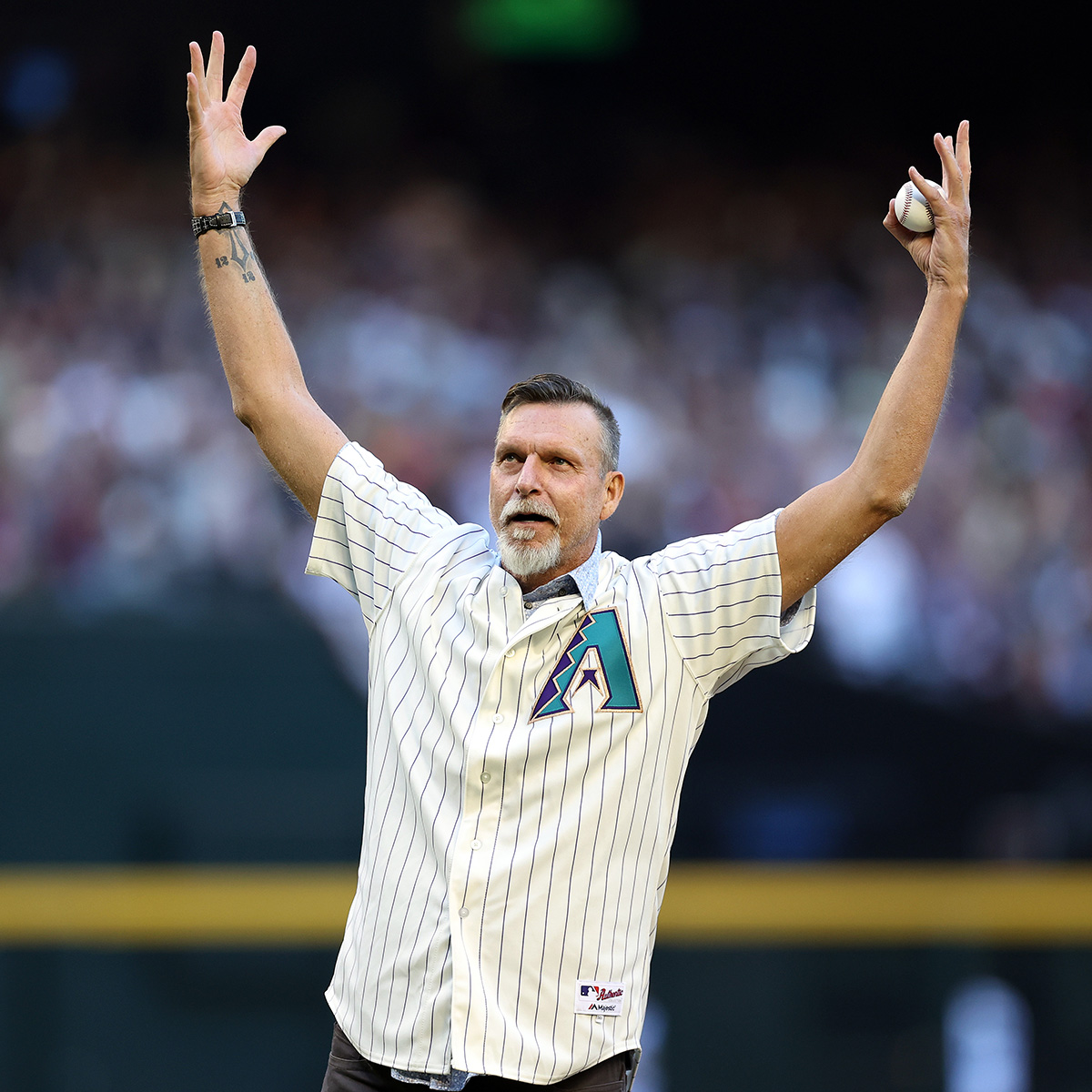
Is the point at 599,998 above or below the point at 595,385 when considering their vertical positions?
below

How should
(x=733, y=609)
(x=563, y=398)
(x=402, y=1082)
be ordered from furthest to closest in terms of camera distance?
(x=563, y=398) → (x=733, y=609) → (x=402, y=1082)

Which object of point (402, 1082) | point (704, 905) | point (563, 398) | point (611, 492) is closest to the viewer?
point (402, 1082)

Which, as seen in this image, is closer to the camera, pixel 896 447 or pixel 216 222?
pixel 896 447

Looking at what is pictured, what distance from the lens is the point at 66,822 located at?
528 centimetres

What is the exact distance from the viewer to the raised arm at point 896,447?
6.81 ft

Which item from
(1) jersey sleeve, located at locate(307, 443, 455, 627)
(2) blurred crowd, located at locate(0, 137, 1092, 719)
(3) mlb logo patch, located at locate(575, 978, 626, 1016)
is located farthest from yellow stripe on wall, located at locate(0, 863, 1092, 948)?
(3) mlb logo patch, located at locate(575, 978, 626, 1016)

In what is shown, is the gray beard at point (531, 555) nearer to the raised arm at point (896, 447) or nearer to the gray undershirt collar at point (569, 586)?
the gray undershirt collar at point (569, 586)

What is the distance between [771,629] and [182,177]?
5253 mm

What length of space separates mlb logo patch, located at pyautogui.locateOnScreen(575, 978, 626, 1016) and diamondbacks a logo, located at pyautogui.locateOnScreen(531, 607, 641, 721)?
394mm

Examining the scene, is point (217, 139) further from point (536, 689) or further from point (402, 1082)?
point (402, 1082)

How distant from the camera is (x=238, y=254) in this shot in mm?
2357

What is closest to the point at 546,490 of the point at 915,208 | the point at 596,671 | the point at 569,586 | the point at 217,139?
the point at 569,586

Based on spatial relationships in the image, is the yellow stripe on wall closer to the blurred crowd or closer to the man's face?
the blurred crowd

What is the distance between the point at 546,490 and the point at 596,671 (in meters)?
0.30
